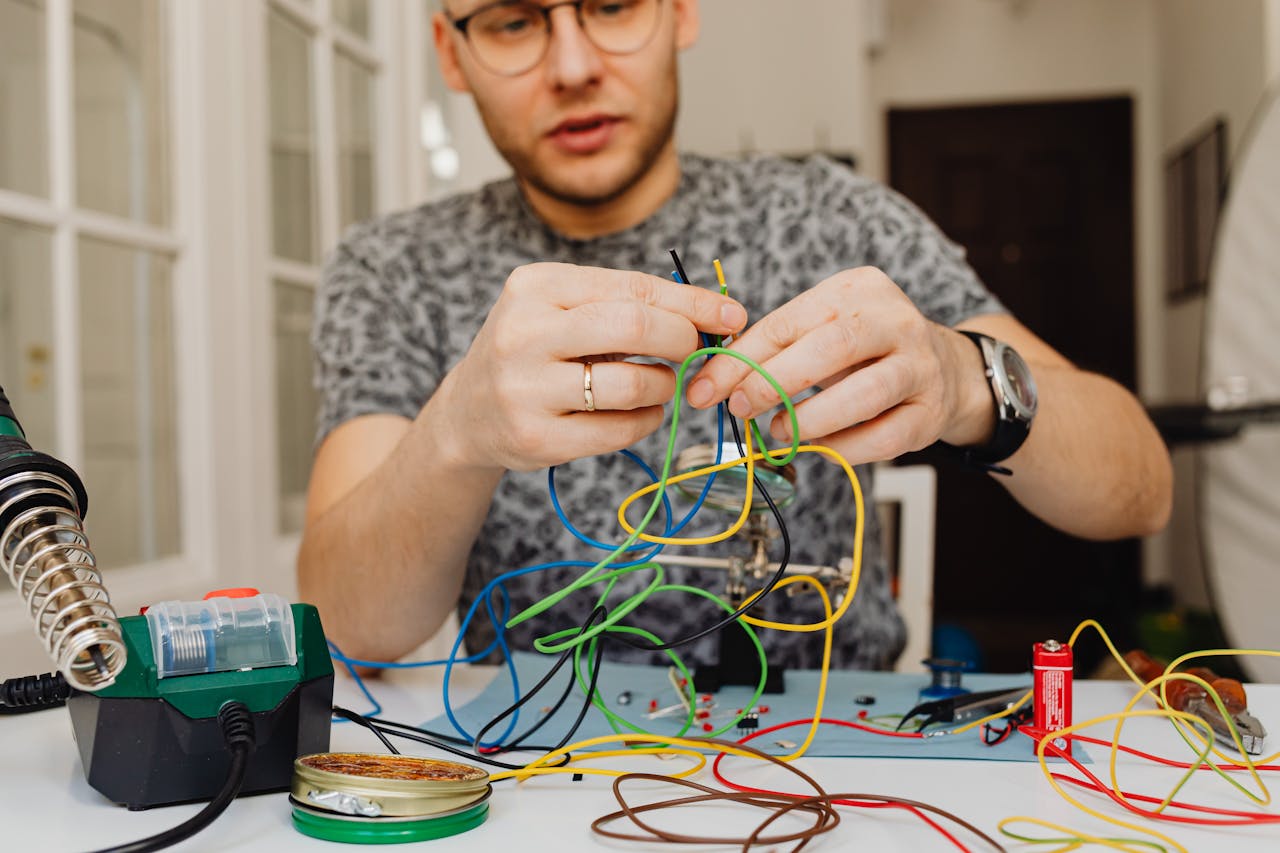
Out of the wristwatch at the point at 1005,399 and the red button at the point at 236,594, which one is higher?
the wristwatch at the point at 1005,399

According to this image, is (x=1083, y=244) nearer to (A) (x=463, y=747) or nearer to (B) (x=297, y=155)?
(B) (x=297, y=155)

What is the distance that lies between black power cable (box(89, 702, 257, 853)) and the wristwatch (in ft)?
1.80

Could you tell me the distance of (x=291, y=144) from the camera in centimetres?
211

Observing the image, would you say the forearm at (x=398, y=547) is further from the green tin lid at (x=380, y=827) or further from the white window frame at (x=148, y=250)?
the white window frame at (x=148, y=250)

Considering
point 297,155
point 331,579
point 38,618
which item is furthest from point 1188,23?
point 38,618

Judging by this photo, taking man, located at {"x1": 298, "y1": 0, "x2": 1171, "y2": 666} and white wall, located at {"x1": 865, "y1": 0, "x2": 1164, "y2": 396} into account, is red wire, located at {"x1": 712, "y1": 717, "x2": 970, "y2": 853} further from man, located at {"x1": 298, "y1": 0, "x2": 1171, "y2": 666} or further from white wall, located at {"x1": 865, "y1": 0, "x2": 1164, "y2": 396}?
white wall, located at {"x1": 865, "y1": 0, "x2": 1164, "y2": 396}

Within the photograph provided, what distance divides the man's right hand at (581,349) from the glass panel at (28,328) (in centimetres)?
95

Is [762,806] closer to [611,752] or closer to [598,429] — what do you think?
[611,752]

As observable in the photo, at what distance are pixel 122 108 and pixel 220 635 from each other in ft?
4.22

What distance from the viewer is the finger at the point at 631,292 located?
644 mm

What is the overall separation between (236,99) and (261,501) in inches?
26.9

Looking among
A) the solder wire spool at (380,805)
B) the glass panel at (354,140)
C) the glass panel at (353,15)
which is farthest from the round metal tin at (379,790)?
the glass panel at (353,15)

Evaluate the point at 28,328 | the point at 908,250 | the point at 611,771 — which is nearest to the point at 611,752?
the point at 611,771

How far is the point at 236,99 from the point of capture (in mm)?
1845
